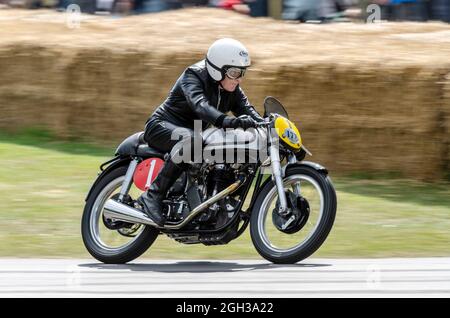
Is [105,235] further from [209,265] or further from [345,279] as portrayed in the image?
[345,279]

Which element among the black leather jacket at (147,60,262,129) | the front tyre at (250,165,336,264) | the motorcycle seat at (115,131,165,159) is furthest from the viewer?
the motorcycle seat at (115,131,165,159)

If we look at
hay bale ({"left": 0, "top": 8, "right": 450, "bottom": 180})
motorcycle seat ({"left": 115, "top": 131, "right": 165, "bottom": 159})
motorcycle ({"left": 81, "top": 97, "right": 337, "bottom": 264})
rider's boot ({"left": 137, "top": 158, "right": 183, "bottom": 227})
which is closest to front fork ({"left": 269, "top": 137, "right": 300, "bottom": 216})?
motorcycle ({"left": 81, "top": 97, "right": 337, "bottom": 264})

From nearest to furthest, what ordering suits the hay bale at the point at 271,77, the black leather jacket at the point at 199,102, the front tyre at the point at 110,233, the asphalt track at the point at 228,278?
the asphalt track at the point at 228,278
the black leather jacket at the point at 199,102
the front tyre at the point at 110,233
the hay bale at the point at 271,77

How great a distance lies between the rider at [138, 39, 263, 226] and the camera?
26.5ft

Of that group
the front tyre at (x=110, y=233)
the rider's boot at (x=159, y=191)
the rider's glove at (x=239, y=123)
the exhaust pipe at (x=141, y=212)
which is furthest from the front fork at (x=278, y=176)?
the front tyre at (x=110, y=233)

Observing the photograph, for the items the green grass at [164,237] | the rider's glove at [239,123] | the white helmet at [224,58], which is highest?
the white helmet at [224,58]

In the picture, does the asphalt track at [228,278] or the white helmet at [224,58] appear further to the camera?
the white helmet at [224,58]

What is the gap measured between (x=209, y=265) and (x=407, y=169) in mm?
4137

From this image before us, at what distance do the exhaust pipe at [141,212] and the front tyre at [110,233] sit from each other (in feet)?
0.40

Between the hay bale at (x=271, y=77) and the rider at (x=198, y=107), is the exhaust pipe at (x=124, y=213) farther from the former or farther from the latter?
the hay bale at (x=271, y=77)

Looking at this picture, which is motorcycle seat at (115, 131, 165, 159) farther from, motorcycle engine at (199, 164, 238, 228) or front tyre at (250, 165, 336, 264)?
front tyre at (250, 165, 336, 264)

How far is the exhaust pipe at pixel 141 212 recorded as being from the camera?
812cm

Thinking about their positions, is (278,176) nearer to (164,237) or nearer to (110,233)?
(110,233)

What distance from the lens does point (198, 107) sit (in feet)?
26.4
